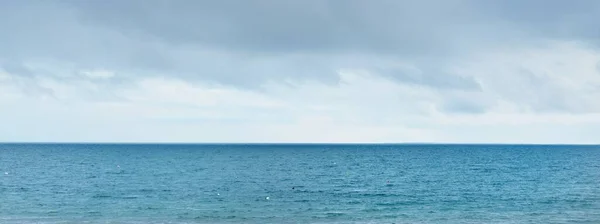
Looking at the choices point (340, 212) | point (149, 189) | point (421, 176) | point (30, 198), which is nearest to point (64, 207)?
point (30, 198)

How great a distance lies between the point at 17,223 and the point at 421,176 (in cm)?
7221

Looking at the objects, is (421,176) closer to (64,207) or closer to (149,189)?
(149,189)

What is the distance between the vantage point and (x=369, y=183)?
90.3m

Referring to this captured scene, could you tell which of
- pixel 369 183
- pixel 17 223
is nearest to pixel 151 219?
pixel 17 223

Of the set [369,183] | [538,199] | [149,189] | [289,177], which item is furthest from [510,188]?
[149,189]

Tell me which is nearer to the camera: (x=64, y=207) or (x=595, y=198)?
(x=64, y=207)

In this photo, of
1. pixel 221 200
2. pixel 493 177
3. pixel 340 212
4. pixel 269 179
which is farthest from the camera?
pixel 493 177

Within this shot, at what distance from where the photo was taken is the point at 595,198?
226 feet

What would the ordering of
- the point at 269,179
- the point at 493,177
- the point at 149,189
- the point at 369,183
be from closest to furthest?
the point at 149,189, the point at 369,183, the point at 269,179, the point at 493,177

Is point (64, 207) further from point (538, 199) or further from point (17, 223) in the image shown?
point (538, 199)

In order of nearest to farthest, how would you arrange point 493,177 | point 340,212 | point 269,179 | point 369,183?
point 340,212
point 369,183
point 269,179
point 493,177

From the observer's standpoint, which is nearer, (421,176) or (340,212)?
(340,212)

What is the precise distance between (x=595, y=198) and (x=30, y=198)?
6285 centimetres

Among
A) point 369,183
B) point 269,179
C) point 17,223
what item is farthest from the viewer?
point 269,179
